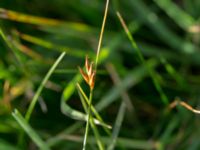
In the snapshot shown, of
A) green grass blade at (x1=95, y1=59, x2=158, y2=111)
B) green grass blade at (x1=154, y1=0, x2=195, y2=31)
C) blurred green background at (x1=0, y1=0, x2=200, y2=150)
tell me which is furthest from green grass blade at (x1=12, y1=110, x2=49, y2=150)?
green grass blade at (x1=154, y1=0, x2=195, y2=31)

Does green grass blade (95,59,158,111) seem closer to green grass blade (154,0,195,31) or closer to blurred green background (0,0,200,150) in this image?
blurred green background (0,0,200,150)

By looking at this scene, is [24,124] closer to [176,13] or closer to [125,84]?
[125,84]

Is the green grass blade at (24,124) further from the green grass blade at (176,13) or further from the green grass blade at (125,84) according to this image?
the green grass blade at (176,13)

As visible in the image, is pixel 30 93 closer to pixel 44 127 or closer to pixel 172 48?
pixel 44 127

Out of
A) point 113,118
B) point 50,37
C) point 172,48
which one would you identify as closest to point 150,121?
point 113,118

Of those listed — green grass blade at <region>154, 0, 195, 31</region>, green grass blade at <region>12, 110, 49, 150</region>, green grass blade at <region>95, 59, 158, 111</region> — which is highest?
green grass blade at <region>154, 0, 195, 31</region>

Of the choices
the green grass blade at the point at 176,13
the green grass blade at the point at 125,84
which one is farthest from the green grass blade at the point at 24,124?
the green grass blade at the point at 176,13

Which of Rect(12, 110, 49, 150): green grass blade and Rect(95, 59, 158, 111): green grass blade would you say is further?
Rect(95, 59, 158, 111): green grass blade

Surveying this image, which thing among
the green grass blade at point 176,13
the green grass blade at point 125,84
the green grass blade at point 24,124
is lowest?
the green grass blade at point 24,124
